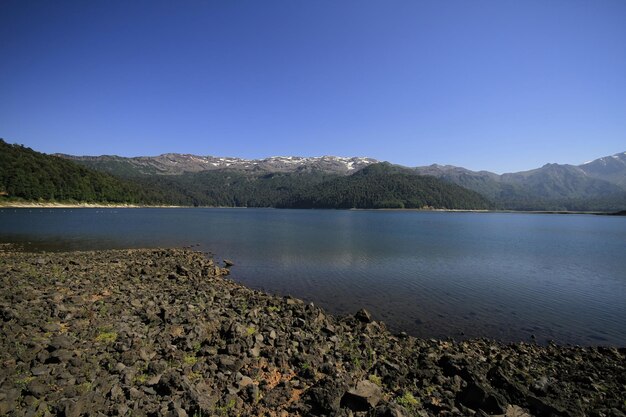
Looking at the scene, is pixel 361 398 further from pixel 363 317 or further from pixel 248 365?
pixel 363 317

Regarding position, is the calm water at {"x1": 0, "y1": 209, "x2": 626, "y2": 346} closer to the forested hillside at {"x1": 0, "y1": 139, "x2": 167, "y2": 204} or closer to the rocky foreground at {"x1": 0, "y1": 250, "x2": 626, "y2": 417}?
the rocky foreground at {"x1": 0, "y1": 250, "x2": 626, "y2": 417}

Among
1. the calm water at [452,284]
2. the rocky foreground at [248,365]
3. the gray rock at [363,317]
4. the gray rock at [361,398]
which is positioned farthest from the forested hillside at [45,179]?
the gray rock at [361,398]

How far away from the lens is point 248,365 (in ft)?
34.7

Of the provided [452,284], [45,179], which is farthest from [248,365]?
[45,179]

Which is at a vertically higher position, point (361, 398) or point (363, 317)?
point (361, 398)

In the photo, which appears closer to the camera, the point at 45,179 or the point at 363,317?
the point at 363,317

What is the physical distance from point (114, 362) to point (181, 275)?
17073 mm

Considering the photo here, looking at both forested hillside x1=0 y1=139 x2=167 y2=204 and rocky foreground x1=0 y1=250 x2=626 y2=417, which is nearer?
rocky foreground x1=0 y1=250 x2=626 y2=417

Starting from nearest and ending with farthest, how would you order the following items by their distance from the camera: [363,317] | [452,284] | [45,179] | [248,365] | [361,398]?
[361,398]
[248,365]
[363,317]
[452,284]
[45,179]

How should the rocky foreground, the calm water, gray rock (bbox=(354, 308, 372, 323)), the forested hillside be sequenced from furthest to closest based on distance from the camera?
the forested hillside, the calm water, gray rock (bbox=(354, 308, 372, 323)), the rocky foreground

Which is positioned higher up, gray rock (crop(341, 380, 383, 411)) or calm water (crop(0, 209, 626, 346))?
gray rock (crop(341, 380, 383, 411))

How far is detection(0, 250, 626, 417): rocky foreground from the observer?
818cm

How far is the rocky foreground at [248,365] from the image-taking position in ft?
26.8

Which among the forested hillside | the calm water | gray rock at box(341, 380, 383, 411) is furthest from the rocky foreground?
the forested hillside
